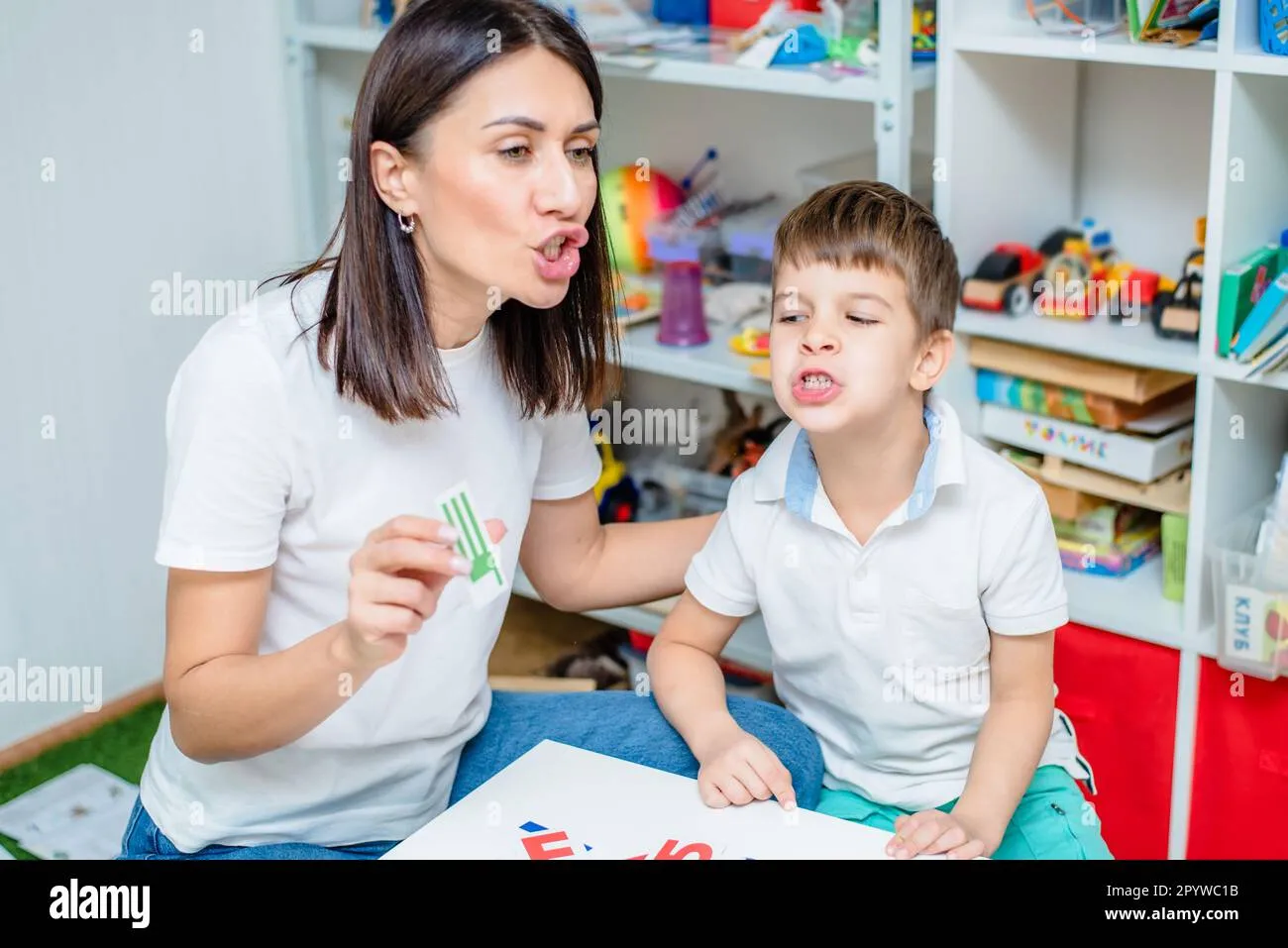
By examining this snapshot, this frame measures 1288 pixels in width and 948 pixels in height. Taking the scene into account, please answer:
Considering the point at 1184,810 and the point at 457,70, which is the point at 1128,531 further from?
the point at 457,70

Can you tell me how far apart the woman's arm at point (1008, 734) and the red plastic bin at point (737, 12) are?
3.49 ft

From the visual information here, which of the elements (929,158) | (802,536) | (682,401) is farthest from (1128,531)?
(682,401)

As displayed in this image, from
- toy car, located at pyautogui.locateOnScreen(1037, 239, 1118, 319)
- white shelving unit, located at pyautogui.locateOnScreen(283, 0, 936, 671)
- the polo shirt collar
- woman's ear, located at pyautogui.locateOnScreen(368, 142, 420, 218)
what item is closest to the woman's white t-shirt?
woman's ear, located at pyautogui.locateOnScreen(368, 142, 420, 218)

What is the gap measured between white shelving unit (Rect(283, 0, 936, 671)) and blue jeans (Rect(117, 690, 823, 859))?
526 mm

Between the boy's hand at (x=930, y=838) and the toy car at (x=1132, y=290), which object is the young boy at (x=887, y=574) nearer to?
the boy's hand at (x=930, y=838)

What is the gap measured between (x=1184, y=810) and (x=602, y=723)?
0.74 metres

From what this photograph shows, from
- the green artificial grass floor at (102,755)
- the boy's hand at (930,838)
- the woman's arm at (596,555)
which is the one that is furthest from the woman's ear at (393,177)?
the green artificial grass floor at (102,755)

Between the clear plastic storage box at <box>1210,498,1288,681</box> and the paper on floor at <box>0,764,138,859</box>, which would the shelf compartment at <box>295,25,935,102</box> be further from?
the paper on floor at <box>0,764,138,859</box>

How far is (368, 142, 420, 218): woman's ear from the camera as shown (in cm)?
127

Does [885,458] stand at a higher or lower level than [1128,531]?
higher

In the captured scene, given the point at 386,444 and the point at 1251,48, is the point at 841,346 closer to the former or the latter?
the point at 386,444

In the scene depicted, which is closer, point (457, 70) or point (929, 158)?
point (457, 70)

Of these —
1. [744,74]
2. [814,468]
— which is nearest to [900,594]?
[814,468]
